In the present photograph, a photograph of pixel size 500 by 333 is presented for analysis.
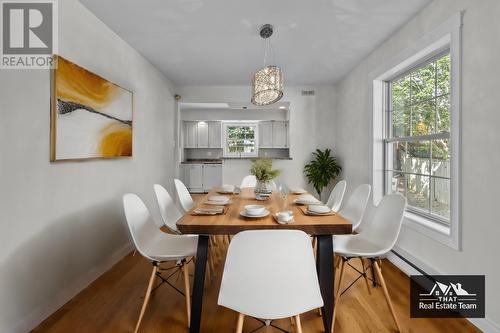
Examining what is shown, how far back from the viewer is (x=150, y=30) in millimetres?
2867

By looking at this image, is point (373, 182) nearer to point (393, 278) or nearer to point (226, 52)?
point (393, 278)

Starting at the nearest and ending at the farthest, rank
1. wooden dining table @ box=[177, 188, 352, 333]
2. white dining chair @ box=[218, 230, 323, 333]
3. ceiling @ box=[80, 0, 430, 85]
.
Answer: white dining chair @ box=[218, 230, 323, 333] → wooden dining table @ box=[177, 188, 352, 333] → ceiling @ box=[80, 0, 430, 85]

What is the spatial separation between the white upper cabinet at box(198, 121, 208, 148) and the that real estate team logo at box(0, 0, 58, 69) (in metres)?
6.66

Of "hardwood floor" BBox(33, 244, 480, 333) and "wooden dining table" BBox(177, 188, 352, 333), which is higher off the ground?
"wooden dining table" BBox(177, 188, 352, 333)

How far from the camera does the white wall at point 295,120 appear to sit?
5277 mm

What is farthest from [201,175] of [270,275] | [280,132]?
[270,275]

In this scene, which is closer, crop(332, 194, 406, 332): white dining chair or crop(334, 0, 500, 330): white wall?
crop(334, 0, 500, 330): white wall

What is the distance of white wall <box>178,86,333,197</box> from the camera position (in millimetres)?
5277

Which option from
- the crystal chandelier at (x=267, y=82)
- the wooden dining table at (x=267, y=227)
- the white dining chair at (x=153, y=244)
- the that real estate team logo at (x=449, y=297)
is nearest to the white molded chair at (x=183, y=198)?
the white dining chair at (x=153, y=244)

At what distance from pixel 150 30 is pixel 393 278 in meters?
3.56

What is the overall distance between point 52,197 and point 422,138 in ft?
11.1

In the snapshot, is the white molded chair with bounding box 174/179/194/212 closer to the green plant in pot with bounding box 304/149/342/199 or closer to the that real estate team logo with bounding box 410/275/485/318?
the that real estate team logo with bounding box 410/275/485/318

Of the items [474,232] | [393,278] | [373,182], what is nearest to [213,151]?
[373,182]

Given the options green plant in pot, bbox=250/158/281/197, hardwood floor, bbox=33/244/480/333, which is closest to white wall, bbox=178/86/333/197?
green plant in pot, bbox=250/158/281/197
